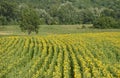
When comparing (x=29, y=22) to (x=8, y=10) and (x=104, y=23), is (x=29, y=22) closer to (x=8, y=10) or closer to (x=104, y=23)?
(x=104, y=23)

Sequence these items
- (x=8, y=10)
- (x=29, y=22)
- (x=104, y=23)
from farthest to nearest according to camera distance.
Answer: (x=8, y=10), (x=104, y=23), (x=29, y=22)

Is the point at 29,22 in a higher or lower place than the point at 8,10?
higher

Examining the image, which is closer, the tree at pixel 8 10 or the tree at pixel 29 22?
the tree at pixel 29 22

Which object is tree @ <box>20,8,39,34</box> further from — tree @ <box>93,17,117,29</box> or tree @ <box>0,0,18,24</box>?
tree @ <box>0,0,18,24</box>

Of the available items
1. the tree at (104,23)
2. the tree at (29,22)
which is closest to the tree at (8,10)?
the tree at (104,23)

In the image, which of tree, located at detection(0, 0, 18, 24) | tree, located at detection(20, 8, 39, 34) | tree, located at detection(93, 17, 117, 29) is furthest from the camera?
tree, located at detection(0, 0, 18, 24)

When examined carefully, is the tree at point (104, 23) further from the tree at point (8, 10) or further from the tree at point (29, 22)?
the tree at point (8, 10)

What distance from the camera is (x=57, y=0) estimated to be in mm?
149500

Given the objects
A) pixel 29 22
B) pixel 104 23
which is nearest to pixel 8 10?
pixel 104 23

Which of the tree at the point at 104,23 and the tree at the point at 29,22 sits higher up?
the tree at the point at 29,22

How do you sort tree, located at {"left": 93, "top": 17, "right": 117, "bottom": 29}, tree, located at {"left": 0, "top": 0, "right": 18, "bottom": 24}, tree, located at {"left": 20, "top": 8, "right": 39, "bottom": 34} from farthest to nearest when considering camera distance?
tree, located at {"left": 0, "top": 0, "right": 18, "bottom": 24}
tree, located at {"left": 93, "top": 17, "right": 117, "bottom": 29}
tree, located at {"left": 20, "top": 8, "right": 39, "bottom": 34}

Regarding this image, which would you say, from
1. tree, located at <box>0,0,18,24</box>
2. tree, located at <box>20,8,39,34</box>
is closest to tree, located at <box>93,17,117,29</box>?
tree, located at <box>20,8,39,34</box>

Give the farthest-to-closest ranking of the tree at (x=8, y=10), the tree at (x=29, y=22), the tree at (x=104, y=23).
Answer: the tree at (x=8, y=10)
the tree at (x=104, y=23)
the tree at (x=29, y=22)

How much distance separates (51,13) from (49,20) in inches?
395
